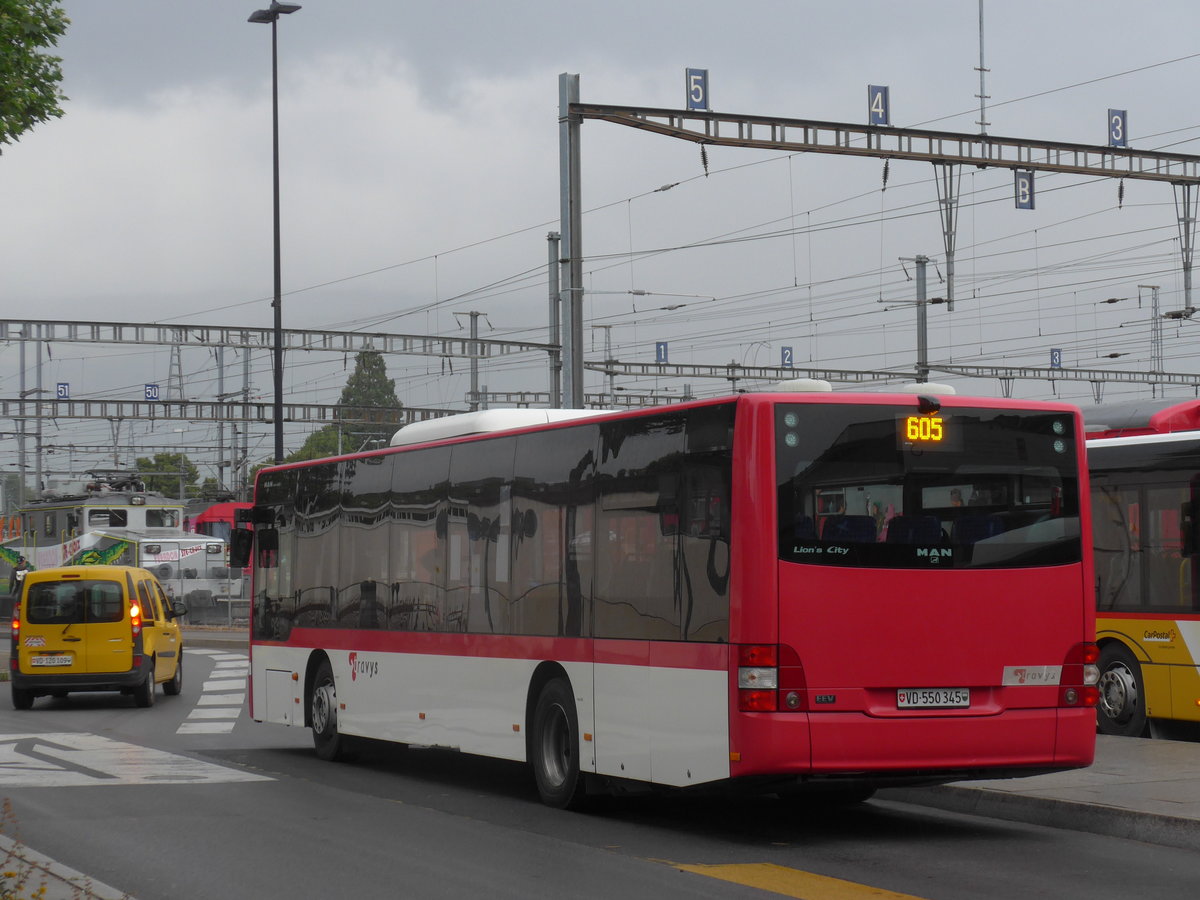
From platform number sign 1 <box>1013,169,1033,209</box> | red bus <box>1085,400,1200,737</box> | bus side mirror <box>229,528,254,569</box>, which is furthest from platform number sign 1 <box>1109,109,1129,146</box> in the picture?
bus side mirror <box>229,528,254,569</box>

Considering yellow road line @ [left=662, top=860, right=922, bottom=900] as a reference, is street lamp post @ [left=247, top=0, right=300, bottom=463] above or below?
above

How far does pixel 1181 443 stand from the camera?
645 inches

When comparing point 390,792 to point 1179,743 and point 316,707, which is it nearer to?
point 316,707

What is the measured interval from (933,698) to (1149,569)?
21.8ft

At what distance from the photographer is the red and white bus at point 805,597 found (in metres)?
10.5

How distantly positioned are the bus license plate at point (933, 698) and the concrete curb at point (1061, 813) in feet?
3.53

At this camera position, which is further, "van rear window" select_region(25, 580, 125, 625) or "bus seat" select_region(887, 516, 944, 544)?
"van rear window" select_region(25, 580, 125, 625)

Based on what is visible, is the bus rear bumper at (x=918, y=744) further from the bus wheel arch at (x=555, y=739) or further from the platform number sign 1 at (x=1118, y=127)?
the platform number sign 1 at (x=1118, y=127)

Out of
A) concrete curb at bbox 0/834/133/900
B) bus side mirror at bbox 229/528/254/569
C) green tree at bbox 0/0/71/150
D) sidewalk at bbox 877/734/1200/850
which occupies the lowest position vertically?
sidewalk at bbox 877/734/1200/850

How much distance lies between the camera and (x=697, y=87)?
24.1 meters

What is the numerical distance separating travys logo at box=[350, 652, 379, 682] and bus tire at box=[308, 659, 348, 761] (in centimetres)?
56

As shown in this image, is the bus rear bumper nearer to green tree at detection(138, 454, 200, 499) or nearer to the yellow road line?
the yellow road line

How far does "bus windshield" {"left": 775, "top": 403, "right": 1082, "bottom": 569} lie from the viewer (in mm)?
10672

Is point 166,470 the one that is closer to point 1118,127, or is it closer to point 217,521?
point 217,521
